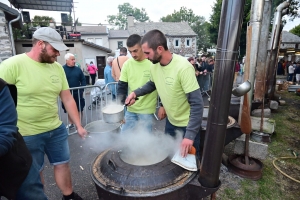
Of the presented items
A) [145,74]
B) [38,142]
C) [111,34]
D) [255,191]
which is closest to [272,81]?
[255,191]

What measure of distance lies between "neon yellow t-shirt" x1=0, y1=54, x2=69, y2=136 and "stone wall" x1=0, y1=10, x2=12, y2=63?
7007 millimetres

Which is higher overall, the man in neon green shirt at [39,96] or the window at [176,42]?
the window at [176,42]

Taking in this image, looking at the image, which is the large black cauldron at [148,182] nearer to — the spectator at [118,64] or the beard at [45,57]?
the beard at [45,57]

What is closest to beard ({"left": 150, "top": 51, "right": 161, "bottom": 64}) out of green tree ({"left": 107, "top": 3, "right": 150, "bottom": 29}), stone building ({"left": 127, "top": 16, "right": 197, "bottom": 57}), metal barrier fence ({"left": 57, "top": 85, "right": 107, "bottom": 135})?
metal barrier fence ({"left": 57, "top": 85, "right": 107, "bottom": 135})

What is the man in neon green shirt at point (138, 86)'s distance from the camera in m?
2.91

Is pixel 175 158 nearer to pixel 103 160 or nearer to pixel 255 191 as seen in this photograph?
pixel 103 160

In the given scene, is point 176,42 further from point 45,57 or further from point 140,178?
point 140,178

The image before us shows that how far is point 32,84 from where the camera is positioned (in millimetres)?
1908

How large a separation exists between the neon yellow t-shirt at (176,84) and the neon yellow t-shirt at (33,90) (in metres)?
1.20

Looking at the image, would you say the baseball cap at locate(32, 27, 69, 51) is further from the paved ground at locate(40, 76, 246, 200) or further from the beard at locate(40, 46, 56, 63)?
the paved ground at locate(40, 76, 246, 200)

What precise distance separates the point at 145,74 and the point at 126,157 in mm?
1284

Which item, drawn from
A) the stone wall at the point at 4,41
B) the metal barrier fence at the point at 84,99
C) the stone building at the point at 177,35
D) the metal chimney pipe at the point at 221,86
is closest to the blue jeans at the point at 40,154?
the metal chimney pipe at the point at 221,86

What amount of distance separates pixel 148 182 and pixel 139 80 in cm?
166

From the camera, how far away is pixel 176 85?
79.8 inches
